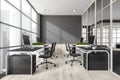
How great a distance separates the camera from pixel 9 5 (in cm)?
448

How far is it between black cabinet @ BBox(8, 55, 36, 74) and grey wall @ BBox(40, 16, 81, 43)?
20.5 feet

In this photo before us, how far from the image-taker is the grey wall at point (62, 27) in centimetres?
1005

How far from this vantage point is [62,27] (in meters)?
10.1

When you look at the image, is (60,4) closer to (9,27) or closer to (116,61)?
(9,27)

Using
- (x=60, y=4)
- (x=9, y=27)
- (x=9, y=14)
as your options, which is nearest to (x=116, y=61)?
(x=9, y=27)

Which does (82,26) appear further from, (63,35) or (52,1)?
(52,1)

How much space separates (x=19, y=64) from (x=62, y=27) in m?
6.50

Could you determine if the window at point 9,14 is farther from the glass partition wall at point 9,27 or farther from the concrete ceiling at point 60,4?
the concrete ceiling at point 60,4

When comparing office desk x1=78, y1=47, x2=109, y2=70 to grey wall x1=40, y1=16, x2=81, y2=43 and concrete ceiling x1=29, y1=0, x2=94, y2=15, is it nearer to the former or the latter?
concrete ceiling x1=29, y1=0, x2=94, y2=15

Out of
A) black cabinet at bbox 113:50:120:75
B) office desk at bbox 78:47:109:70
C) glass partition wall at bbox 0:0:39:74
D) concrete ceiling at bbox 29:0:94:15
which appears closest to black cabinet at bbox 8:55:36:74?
glass partition wall at bbox 0:0:39:74

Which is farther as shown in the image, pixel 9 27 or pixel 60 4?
pixel 60 4

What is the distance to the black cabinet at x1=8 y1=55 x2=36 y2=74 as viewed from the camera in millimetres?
3932

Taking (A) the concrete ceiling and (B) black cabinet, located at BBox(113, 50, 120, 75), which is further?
(A) the concrete ceiling

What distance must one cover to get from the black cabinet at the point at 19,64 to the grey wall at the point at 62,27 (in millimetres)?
6240
